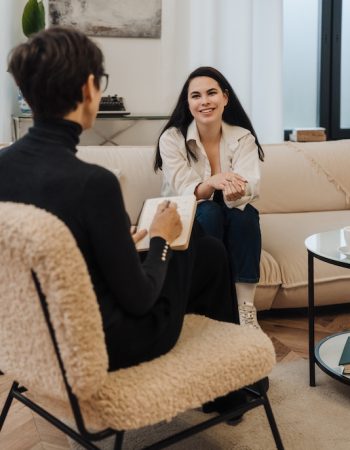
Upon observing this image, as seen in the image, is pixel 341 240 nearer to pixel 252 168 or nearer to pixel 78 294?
pixel 252 168

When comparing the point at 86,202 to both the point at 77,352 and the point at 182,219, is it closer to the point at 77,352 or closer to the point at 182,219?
the point at 77,352

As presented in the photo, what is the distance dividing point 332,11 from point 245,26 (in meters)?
0.72

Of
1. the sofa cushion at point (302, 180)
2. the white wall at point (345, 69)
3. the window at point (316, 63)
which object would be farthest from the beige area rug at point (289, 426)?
the white wall at point (345, 69)

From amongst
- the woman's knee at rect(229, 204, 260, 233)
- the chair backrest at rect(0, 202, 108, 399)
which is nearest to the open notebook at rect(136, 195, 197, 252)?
the chair backrest at rect(0, 202, 108, 399)

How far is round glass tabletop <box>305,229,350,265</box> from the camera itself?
1.87 metres

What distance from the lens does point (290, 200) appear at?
10.0 ft

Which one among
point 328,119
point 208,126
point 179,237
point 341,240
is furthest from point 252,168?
point 328,119

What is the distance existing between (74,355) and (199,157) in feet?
4.88

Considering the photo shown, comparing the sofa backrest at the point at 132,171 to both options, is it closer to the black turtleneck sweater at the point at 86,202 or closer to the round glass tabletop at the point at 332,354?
the round glass tabletop at the point at 332,354

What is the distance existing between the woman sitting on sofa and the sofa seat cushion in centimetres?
123

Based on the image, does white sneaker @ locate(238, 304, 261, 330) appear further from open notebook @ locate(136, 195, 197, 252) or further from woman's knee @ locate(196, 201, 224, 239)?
open notebook @ locate(136, 195, 197, 252)

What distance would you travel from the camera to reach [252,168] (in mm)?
2449

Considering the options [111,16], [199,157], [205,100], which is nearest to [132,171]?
[199,157]

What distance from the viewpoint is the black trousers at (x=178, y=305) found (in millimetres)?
1263
